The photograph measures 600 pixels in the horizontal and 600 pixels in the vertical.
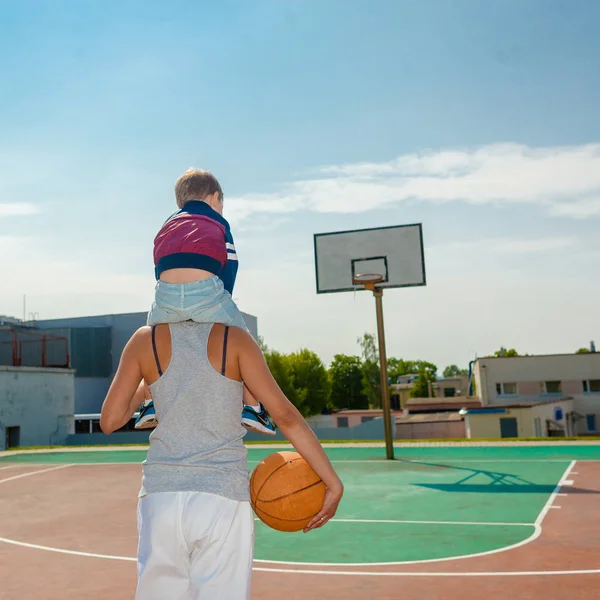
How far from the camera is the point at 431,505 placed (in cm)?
1145

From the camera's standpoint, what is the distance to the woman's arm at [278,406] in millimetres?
2412

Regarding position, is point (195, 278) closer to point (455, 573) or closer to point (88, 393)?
point (455, 573)

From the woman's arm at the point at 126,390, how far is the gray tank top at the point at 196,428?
5.5 inches

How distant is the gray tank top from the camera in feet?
7.81

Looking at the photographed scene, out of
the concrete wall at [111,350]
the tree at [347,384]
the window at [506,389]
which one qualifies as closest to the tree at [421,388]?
the tree at [347,384]

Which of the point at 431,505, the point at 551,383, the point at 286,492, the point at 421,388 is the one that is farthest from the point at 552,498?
the point at 421,388

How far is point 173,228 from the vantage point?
2527 millimetres

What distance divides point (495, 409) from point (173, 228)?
38974mm

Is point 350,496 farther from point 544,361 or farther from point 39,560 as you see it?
point 544,361

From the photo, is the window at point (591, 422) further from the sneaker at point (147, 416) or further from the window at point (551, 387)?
the sneaker at point (147, 416)

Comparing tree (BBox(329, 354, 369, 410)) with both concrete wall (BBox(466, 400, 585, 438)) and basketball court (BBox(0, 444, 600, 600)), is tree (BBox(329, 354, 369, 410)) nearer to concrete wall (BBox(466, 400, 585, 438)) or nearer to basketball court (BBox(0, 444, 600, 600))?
concrete wall (BBox(466, 400, 585, 438))

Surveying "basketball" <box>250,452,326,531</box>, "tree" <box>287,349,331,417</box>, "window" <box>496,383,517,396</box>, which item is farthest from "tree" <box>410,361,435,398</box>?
"basketball" <box>250,452,326,531</box>

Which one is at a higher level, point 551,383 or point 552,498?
point 551,383

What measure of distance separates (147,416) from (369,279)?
51.6ft
